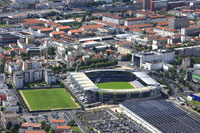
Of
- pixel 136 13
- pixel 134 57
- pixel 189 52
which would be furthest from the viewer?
pixel 136 13

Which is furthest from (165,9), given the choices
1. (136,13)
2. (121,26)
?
(121,26)

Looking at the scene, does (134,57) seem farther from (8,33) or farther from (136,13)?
(136,13)

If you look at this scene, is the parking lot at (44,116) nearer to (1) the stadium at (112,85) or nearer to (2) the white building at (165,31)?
(1) the stadium at (112,85)

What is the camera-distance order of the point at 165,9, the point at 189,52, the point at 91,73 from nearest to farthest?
the point at 91,73
the point at 189,52
the point at 165,9

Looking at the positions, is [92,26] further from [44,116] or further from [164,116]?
[164,116]

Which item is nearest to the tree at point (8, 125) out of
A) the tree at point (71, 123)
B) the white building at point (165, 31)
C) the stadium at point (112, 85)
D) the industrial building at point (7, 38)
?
the tree at point (71, 123)

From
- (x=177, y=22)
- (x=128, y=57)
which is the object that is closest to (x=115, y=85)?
(x=128, y=57)

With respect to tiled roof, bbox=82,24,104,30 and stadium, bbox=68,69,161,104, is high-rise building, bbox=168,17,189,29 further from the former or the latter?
stadium, bbox=68,69,161,104
